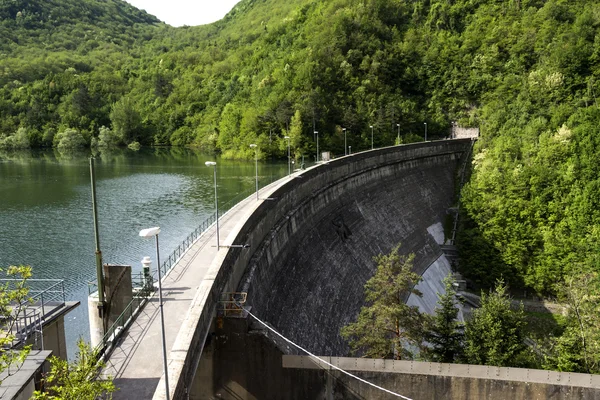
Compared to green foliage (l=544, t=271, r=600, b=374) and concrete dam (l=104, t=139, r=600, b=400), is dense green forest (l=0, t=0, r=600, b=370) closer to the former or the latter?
green foliage (l=544, t=271, r=600, b=374)

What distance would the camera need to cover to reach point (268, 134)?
224ft

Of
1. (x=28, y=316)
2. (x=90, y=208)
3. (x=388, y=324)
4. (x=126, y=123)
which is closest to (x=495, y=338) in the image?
(x=388, y=324)

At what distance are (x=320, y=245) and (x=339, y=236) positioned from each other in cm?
282

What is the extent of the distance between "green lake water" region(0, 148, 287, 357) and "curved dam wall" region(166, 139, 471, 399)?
8.08 metres

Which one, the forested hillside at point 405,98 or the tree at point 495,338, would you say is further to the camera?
the forested hillside at point 405,98

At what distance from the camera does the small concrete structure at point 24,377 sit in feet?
27.0

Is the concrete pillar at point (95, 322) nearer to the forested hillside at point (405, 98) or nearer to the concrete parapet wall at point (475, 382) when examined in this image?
the concrete parapet wall at point (475, 382)

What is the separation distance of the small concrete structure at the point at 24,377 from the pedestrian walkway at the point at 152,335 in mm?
1483

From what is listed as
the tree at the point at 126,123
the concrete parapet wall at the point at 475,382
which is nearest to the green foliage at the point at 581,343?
the concrete parapet wall at the point at 475,382

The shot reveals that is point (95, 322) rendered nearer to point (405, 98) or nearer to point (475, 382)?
point (475, 382)

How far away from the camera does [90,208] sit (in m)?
38.7

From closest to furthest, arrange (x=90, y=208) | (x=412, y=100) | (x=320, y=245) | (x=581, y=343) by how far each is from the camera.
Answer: (x=581, y=343) → (x=320, y=245) → (x=90, y=208) → (x=412, y=100)

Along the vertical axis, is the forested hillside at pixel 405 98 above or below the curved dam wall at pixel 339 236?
above

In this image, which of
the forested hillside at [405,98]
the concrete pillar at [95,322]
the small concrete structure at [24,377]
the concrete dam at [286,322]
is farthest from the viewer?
the forested hillside at [405,98]
